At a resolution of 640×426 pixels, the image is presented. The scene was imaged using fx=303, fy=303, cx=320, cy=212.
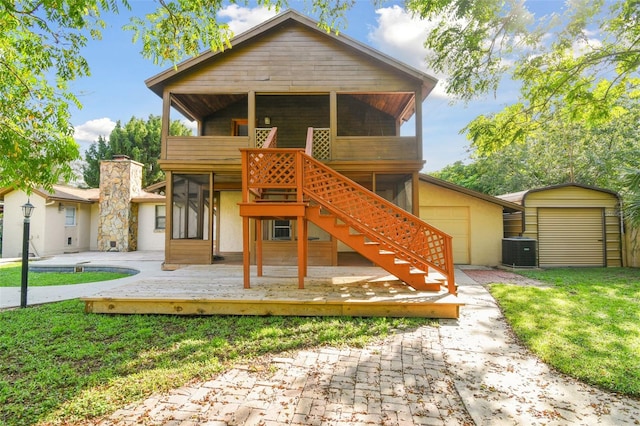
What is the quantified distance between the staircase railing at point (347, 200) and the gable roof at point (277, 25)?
4524mm

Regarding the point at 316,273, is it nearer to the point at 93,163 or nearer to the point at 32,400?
the point at 32,400

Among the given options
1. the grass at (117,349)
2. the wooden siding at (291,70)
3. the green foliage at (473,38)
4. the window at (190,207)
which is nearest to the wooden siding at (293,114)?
the wooden siding at (291,70)

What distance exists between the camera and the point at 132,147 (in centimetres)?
2481

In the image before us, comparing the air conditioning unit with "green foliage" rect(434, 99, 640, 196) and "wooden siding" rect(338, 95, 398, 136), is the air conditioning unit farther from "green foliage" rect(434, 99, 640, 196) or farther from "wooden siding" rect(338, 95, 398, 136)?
"wooden siding" rect(338, 95, 398, 136)

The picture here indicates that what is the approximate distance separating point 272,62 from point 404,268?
6836 mm

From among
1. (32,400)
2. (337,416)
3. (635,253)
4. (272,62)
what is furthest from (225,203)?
(635,253)

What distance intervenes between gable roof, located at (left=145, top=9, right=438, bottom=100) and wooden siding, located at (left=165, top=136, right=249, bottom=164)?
1.71 metres

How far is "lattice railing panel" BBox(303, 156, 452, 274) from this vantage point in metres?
5.53

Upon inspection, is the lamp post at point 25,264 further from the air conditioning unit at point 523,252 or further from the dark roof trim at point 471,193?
the air conditioning unit at point 523,252

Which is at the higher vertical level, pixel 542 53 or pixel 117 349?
pixel 542 53

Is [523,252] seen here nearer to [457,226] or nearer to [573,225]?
[457,226]

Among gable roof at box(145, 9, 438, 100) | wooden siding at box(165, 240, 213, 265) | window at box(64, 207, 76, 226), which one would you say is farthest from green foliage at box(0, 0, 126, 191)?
window at box(64, 207, 76, 226)

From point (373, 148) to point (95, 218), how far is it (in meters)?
15.3

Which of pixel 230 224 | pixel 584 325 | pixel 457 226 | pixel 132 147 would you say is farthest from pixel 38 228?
pixel 584 325
